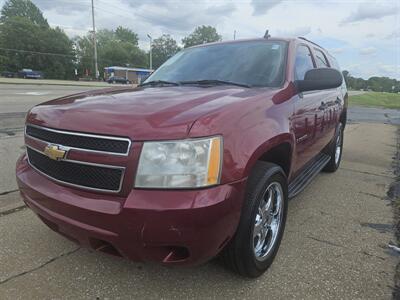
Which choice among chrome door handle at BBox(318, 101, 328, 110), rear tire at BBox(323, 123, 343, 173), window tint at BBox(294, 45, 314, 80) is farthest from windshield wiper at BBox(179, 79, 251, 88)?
rear tire at BBox(323, 123, 343, 173)

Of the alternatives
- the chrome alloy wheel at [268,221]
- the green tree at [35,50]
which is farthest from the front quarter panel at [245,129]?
the green tree at [35,50]

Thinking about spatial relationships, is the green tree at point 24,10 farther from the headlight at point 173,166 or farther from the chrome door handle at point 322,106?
the headlight at point 173,166

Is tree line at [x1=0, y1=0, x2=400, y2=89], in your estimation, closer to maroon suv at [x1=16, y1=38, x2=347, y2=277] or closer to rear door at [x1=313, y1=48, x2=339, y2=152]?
rear door at [x1=313, y1=48, x2=339, y2=152]

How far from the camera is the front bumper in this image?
6.72ft

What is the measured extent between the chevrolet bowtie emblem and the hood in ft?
0.43

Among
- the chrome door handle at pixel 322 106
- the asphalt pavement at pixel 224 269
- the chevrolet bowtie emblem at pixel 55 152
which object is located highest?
the chrome door handle at pixel 322 106

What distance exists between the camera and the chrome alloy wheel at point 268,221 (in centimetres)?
275

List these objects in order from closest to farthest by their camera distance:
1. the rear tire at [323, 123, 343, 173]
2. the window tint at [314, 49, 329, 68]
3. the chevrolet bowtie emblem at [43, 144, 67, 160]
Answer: the chevrolet bowtie emblem at [43, 144, 67, 160], the window tint at [314, 49, 329, 68], the rear tire at [323, 123, 343, 173]

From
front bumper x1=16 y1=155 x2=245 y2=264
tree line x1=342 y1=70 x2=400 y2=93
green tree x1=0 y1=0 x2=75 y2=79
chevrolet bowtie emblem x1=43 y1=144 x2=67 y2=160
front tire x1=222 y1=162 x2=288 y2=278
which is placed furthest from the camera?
tree line x1=342 y1=70 x2=400 y2=93

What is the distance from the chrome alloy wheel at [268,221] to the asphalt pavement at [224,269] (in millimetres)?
194

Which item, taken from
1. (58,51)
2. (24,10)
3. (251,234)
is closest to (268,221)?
(251,234)

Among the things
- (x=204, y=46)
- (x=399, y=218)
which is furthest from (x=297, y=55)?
(x=399, y=218)

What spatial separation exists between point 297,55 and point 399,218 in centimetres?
206

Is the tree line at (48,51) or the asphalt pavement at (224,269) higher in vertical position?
the tree line at (48,51)
